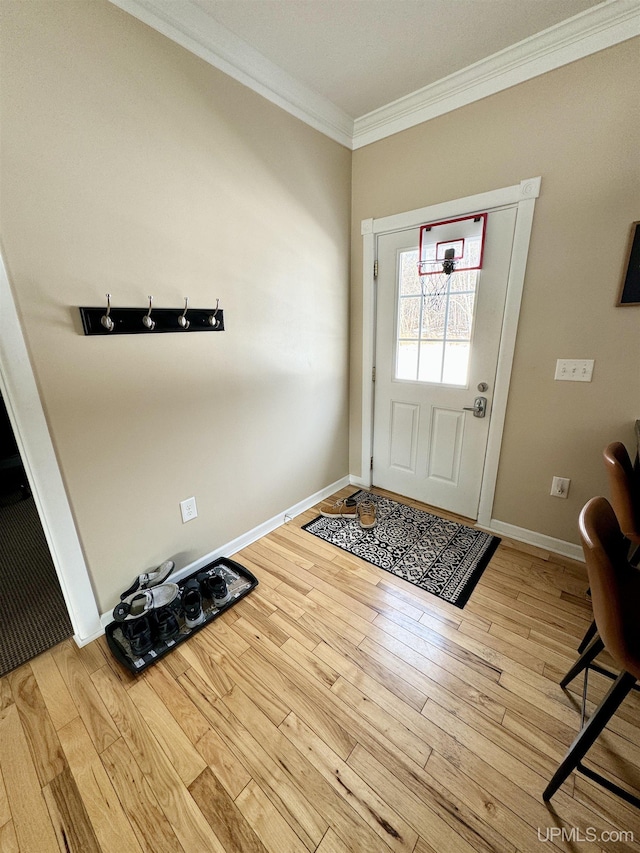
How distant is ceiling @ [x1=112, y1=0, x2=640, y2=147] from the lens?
1.44m

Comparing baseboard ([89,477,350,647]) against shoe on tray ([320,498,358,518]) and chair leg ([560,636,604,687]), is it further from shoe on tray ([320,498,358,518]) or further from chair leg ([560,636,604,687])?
chair leg ([560,636,604,687])

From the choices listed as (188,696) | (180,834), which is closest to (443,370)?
(188,696)

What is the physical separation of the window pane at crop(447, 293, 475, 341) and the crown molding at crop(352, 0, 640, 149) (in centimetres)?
102

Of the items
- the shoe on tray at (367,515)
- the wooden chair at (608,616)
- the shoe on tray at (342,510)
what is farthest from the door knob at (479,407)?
the wooden chair at (608,616)

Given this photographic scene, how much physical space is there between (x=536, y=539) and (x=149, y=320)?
2511 millimetres

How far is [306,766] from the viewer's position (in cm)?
110

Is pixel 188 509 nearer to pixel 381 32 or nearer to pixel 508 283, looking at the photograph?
pixel 508 283

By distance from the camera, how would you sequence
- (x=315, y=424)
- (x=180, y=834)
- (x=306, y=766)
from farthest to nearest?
(x=315, y=424) → (x=306, y=766) → (x=180, y=834)

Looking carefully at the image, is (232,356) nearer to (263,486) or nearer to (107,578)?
(263,486)

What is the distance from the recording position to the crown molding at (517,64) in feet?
4.78

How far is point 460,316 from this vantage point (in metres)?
2.17

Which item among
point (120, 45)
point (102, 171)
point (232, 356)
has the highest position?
point (120, 45)

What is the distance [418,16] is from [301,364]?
1715 mm

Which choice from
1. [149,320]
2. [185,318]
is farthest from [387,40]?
[149,320]
